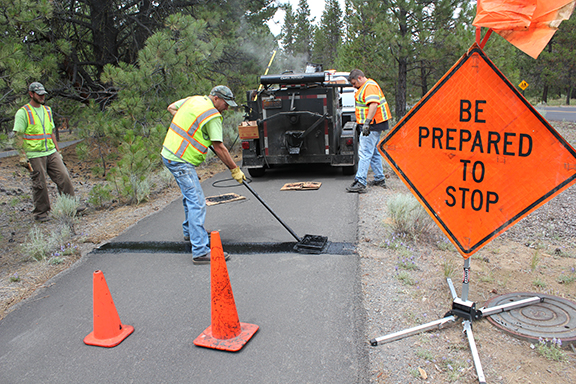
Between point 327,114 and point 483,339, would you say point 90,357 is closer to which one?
point 483,339

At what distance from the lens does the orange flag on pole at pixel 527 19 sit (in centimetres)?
241

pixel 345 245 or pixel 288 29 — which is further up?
pixel 288 29

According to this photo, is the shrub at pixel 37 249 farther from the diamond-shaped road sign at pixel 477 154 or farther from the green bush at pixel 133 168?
the diamond-shaped road sign at pixel 477 154

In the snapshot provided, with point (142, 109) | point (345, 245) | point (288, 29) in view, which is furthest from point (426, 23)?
point (288, 29)

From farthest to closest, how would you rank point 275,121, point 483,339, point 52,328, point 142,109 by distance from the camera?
point 275,121
point 142,109
point 52,328
point 483,339

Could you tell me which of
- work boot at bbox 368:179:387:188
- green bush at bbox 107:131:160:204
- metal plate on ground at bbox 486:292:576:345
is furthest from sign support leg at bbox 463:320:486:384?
green bush at bbox 107:131:160:204

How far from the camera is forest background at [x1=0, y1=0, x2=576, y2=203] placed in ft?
24.2

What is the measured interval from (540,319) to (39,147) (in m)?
6.83

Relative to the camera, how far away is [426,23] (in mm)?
14680

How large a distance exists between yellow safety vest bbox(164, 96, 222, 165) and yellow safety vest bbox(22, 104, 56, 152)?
3.07 metres

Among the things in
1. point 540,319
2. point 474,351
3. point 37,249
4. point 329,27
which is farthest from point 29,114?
point 329,27

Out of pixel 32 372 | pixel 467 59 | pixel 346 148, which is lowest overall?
pixel 32 372

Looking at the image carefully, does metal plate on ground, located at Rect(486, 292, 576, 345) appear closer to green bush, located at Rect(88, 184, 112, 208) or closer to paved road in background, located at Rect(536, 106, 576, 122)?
green bush, located at Rect(88, 184, 112, 208)

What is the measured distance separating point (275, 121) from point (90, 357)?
631 cm
